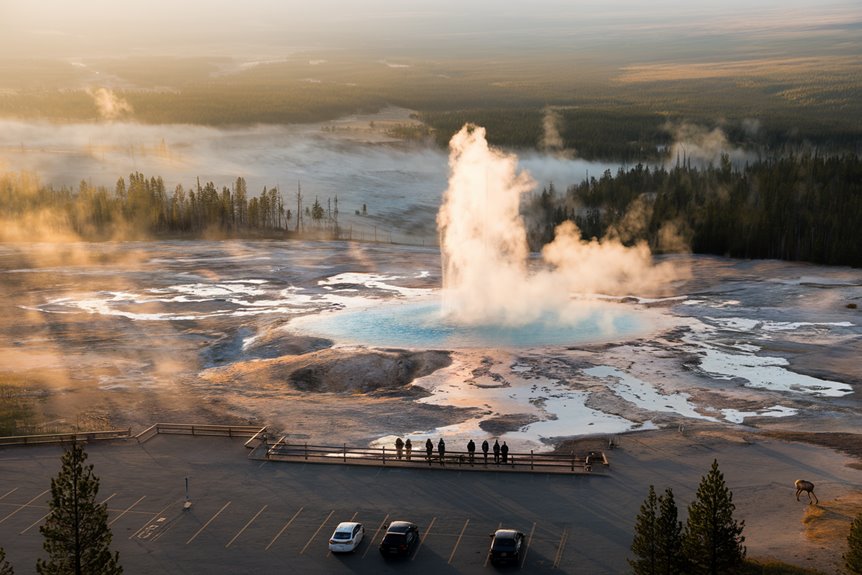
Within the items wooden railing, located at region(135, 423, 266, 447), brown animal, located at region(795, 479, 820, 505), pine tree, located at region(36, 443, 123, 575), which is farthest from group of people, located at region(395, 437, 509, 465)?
pine tree, located at region(36, 443, 123, 575)

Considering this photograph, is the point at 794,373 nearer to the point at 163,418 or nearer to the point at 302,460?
the point at 302,460

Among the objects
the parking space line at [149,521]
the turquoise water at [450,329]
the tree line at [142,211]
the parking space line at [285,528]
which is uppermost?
the parking space line at [285,528]

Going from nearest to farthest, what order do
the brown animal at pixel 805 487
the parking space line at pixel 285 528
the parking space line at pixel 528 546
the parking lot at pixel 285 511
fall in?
the parking space line at pixel 528 546 < the parking lot at pixel 285 511 < the parking space line at pixel 285 528 < the brown animal at pixel 805 487

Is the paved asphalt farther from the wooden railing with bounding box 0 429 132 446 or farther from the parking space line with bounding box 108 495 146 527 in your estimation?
Result: the wooden railing with bounding box 0 429 132 446

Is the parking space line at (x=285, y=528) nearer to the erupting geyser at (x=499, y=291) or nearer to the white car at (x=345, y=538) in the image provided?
the white car at (x=345, y=538)

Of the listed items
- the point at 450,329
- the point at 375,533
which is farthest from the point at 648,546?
the point at 450,329

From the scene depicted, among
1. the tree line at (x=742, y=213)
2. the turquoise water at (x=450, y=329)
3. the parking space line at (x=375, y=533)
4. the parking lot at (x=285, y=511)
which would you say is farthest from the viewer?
the tree line at (x=742, y=213)

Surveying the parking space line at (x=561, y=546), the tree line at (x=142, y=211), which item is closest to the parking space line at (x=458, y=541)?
the parking space line at (x=561, y=546)

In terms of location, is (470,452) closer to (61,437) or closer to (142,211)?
(61,437)
